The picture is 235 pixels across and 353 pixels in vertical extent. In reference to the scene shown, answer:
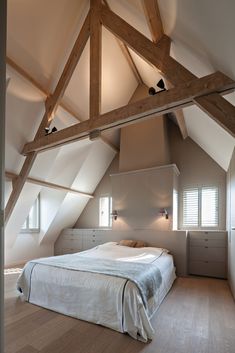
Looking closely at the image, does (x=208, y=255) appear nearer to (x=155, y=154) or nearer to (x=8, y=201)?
(x=155, y=154)

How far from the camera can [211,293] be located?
3.69 m

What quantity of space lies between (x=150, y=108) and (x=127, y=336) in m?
2.90

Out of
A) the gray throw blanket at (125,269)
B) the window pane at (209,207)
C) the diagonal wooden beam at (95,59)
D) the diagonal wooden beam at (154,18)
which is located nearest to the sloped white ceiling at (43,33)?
the diagonal wooden beam at (95,59)

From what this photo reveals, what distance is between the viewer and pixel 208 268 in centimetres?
478

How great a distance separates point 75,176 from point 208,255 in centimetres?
405

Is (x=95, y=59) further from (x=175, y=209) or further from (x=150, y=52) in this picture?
(x=175, y=209)

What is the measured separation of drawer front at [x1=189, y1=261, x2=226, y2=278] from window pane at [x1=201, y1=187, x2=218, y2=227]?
983 mm

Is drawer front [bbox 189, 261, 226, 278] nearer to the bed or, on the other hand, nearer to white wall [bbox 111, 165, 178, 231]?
white wall [bbox 111, 165, 178, 231]

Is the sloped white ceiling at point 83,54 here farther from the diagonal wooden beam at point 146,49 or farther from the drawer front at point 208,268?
the drawer front at point 208,268

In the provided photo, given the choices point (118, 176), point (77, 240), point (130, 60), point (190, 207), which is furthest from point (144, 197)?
point (130, 60)

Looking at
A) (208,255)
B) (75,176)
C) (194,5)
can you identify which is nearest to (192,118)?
(194,5)

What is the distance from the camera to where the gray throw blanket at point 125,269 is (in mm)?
2605

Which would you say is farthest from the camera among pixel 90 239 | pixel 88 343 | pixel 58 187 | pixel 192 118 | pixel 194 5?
pixel 90 239

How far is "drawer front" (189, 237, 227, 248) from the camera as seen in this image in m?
4.69
